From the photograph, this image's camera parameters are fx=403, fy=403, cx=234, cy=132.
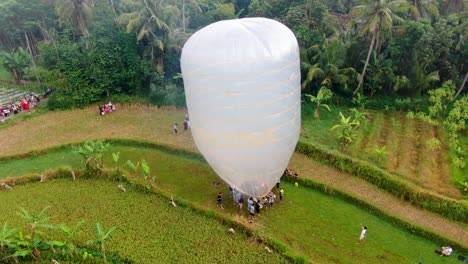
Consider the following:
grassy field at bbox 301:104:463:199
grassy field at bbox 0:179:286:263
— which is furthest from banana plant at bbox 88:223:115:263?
grassy field at bbox 301:104:463:199

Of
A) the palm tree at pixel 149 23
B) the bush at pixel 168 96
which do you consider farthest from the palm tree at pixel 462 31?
the palm tree at pixel 149 23

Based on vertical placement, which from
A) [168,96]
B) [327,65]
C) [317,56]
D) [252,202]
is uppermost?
[317,56]

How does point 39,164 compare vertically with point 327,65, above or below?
below

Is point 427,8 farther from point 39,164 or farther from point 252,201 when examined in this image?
point 39,164

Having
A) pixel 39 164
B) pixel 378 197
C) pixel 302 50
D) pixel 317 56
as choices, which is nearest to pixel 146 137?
pixel 39 164

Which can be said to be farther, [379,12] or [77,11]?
[77,11]

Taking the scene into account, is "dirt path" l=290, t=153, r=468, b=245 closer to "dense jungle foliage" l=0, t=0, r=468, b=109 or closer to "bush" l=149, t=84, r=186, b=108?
"dense jungle foliage" l=0, t=0, r=468, b=109

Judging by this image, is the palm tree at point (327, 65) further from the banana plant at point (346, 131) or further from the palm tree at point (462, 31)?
the palm tree at point (462, 31)
